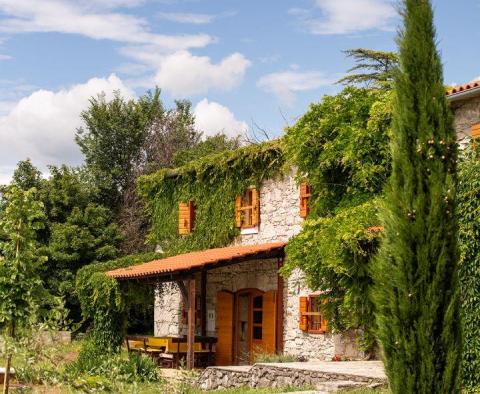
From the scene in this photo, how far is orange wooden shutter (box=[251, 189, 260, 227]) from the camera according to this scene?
21812 millimetres

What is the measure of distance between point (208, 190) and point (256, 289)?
386 cm

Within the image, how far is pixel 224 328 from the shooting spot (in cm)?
2277

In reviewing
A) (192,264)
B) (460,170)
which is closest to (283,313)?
(192,264)

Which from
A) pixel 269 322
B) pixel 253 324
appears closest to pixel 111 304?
pixel 253 324

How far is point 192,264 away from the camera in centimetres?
1923

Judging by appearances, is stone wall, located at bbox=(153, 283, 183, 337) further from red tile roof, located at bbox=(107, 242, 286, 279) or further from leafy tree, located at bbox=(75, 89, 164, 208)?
leafy tree, located at bbox=(75, 89, 164, 208)

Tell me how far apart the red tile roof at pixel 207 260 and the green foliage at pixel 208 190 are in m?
1.40

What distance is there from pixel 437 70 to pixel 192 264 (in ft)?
39.2

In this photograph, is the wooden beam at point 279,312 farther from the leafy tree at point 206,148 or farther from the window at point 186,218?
the leafy tree at point 206,148

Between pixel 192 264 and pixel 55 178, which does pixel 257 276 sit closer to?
pixel 192 264

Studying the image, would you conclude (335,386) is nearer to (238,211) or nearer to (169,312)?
(238,211)

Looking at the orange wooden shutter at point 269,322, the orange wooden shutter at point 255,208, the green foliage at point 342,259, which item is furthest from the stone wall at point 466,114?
the orange wooden shutter at point 255,208

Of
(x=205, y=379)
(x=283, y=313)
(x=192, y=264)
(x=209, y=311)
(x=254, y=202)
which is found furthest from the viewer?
(x=209, y=311)

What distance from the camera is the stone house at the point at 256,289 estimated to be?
1939 centimetres
